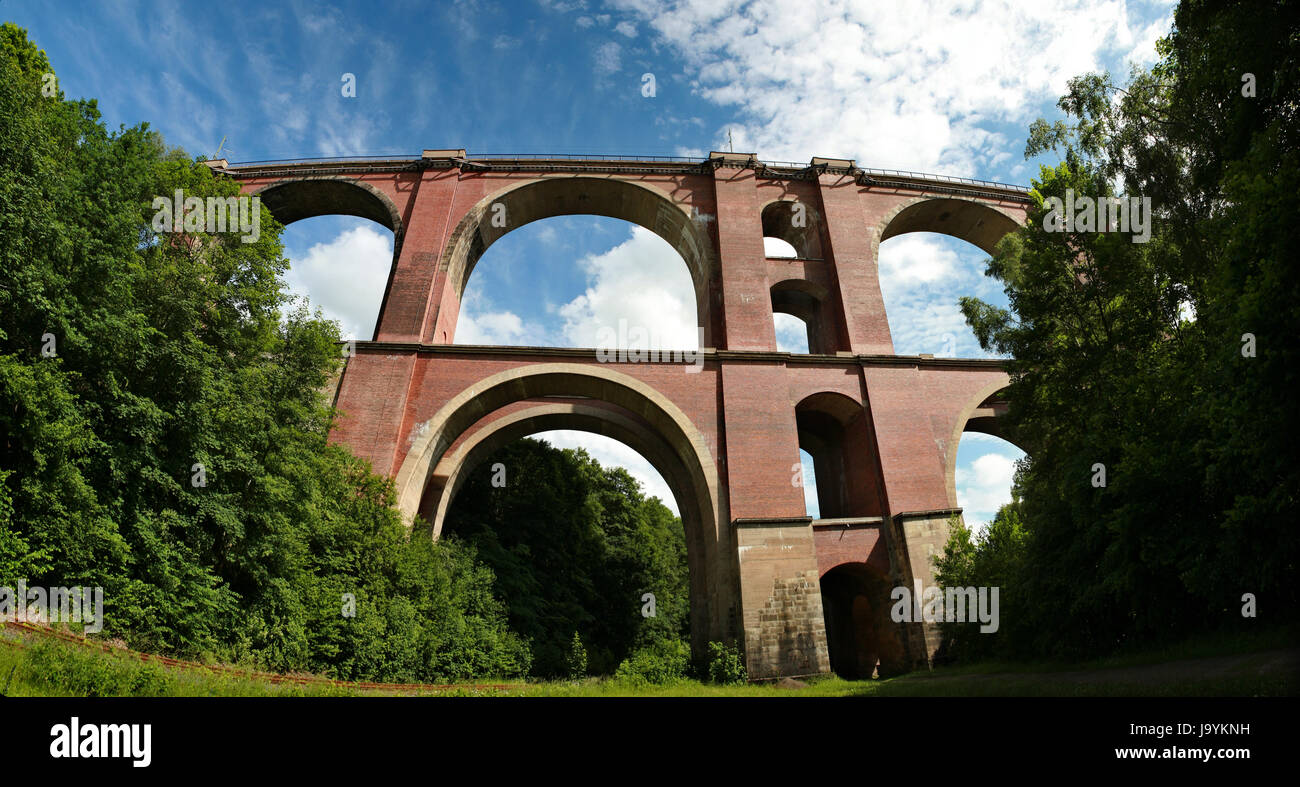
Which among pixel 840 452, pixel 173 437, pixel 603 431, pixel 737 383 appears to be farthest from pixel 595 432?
pixel 173 437

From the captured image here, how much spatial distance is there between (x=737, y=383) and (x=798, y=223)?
838cm

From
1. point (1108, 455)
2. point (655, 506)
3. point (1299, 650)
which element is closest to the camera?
point (1299, 650)

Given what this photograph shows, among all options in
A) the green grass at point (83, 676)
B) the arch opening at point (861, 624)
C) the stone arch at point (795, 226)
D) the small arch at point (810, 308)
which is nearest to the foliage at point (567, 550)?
the arch opening at point (861, 624)

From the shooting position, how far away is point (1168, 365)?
33.9 feet

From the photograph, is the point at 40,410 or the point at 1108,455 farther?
the point at 1108,455

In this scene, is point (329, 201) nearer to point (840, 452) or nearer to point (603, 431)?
point (603, 431)

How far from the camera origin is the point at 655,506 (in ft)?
136

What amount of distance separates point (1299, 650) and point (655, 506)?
35.5 meters

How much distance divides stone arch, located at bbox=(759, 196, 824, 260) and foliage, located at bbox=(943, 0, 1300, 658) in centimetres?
831

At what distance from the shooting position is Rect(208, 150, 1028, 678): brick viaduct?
53.9 feet

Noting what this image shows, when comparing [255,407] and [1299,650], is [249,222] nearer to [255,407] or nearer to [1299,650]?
[255,407]

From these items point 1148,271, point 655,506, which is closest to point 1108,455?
point 1148,271

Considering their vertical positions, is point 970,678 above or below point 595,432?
below

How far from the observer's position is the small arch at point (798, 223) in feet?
73.8
